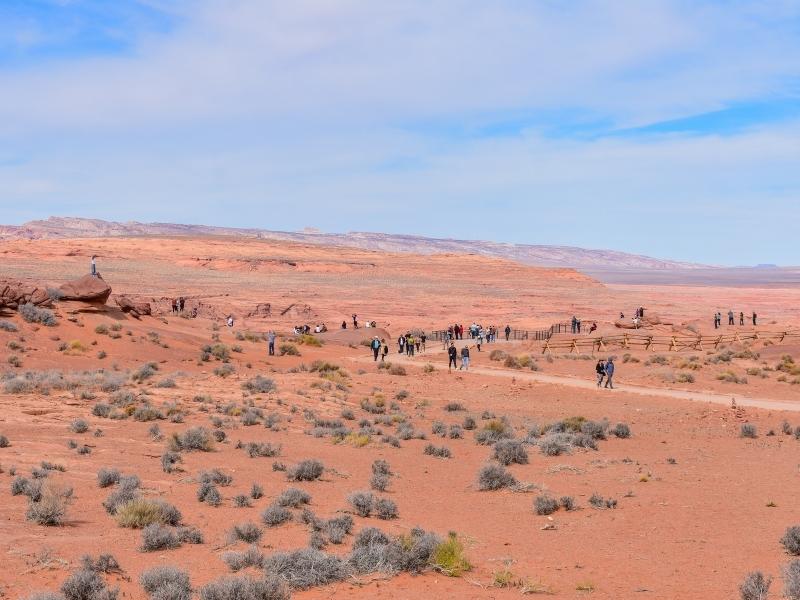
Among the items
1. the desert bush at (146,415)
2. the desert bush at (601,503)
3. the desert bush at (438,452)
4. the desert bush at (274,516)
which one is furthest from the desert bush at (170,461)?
the desert bush at (601,503)

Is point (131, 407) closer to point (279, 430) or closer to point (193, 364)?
point (279, 430)

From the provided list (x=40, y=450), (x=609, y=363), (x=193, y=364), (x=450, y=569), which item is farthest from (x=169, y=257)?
(x=450, y=569)

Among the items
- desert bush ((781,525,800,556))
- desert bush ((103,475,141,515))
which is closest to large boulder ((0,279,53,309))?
desert bush ((103,475,141,515))

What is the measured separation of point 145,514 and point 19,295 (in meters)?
30.9

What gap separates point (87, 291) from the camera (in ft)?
140

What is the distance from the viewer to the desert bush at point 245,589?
7.81 metres

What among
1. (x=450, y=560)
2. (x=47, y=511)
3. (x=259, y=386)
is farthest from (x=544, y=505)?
(x=259, y=386)

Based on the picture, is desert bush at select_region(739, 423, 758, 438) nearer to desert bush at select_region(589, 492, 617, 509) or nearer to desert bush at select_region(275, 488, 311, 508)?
desert bush at select_region(589, 492, 617, 509)

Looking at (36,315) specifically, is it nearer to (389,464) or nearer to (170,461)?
(170,461)

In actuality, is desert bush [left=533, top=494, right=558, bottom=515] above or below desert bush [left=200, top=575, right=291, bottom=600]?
below

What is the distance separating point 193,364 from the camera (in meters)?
37.6

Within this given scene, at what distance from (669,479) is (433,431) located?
822cm

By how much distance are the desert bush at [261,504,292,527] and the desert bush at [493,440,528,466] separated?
25.5ft

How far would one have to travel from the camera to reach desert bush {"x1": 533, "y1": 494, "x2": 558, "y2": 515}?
14023 mm
